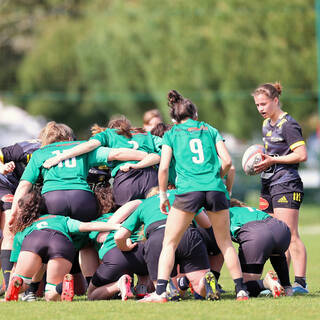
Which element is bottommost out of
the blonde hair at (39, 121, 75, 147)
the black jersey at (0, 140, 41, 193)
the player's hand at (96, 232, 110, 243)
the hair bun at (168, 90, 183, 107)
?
the player's hand at (96, 232, 110, 243)

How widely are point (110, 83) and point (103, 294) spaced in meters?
28.8

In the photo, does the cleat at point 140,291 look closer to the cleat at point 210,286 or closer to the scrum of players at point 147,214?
the scrum of players at point 147,214

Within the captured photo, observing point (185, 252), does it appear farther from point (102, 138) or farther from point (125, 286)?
point (102, 138)

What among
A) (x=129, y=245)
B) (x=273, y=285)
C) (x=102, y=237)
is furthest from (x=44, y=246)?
(x=273, y=285)

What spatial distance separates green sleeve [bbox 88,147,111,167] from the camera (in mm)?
7430

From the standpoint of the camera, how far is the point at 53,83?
39.7 meters

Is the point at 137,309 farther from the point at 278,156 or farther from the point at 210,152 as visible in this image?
the point at 278,156

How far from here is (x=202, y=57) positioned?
29656mm

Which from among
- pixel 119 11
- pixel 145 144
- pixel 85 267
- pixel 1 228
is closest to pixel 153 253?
pixel 85 267

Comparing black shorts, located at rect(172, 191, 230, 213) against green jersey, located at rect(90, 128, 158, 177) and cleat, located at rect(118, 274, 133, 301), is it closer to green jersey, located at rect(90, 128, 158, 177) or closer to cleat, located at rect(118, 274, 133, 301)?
cleat, located at rect(118, 274, 133, 301)

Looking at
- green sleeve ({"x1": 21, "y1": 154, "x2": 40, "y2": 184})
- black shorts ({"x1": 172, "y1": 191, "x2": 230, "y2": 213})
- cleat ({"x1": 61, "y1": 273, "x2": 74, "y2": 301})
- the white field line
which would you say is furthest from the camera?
the white field line

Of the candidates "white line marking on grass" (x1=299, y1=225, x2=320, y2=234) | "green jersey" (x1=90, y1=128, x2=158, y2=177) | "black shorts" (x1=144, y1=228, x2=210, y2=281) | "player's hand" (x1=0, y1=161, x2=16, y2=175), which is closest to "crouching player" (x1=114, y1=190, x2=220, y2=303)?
"black shorts" (x1=144, y1=228, x2=210, y2=281)

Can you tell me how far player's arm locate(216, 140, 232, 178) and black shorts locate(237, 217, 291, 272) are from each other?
2.43 ft

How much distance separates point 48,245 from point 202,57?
23.6m
